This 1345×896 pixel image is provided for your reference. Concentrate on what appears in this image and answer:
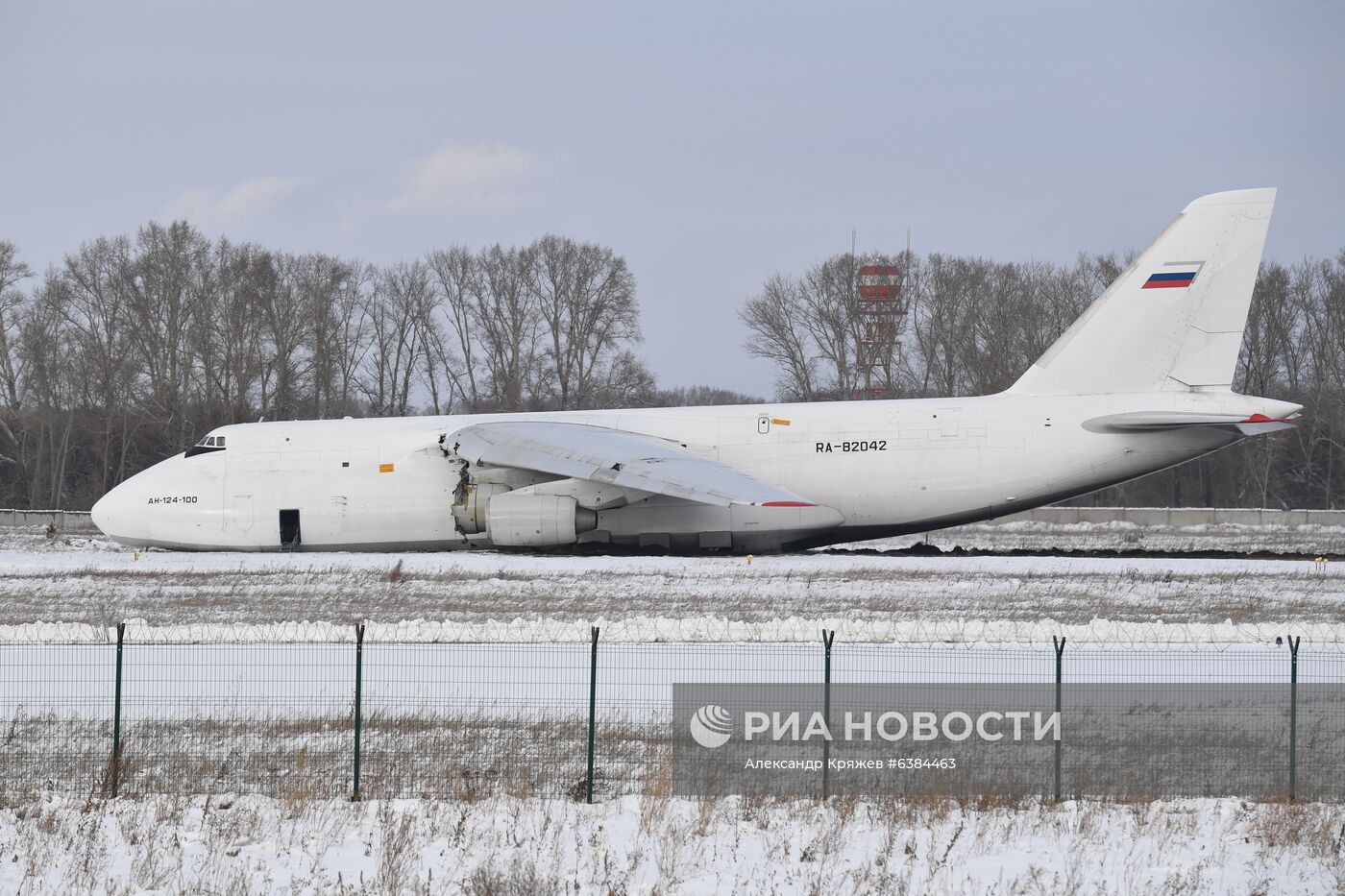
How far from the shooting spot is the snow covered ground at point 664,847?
7.64 metres

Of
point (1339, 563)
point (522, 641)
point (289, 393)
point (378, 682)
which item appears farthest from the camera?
point (289, 393)

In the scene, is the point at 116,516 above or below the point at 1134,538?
above

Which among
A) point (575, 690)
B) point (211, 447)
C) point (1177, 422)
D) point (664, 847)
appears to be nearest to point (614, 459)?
point (211, 447)

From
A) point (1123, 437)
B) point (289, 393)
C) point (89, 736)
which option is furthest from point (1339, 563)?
point (289, 393)

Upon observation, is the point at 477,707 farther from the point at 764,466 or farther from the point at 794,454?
the point at 794,454

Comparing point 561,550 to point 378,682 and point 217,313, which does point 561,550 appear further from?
point 217,313

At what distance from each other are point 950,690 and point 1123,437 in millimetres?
15111

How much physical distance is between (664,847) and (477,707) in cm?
399

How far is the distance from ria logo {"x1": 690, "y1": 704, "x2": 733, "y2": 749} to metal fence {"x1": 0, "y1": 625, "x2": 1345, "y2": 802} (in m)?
0.32

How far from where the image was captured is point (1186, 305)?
25.7 metres

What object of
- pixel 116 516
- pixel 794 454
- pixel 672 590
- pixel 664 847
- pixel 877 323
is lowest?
pixel 664 847

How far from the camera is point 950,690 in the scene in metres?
12.1

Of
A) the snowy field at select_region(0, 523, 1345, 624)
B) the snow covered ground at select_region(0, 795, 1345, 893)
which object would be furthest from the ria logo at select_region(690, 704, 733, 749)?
the snowy field at select_region(0, 523, 1345, 624)

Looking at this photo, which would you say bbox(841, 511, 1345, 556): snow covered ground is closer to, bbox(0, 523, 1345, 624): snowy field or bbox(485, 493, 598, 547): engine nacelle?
bbox(0, 523, 1345, 624): snowy field
